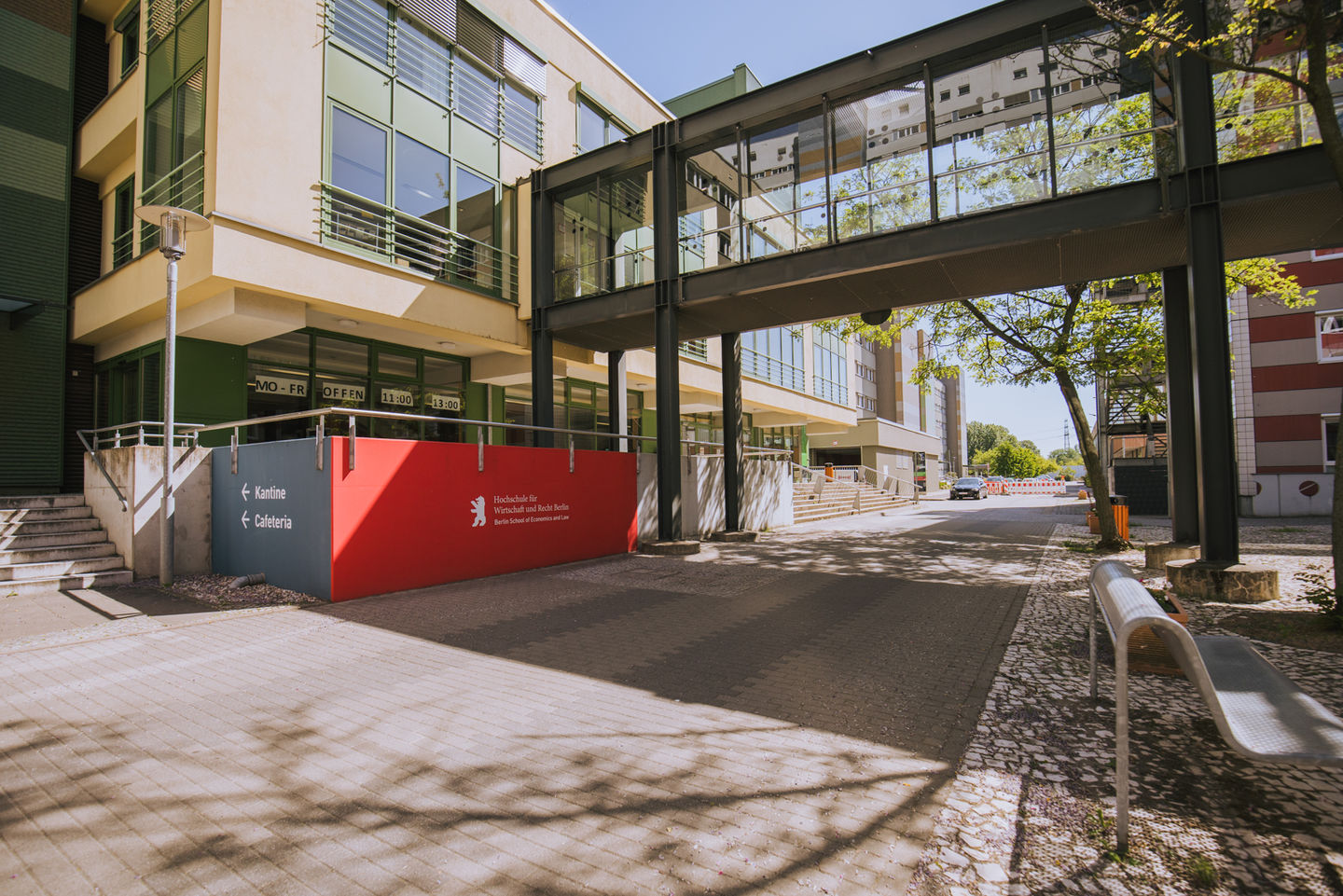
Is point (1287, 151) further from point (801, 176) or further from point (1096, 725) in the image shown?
point (1096, 725)

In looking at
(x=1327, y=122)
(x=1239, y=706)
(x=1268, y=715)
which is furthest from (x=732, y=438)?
(x=1268, y=715)

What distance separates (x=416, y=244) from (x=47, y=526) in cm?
754

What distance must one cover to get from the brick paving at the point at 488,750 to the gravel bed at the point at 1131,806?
19 cm

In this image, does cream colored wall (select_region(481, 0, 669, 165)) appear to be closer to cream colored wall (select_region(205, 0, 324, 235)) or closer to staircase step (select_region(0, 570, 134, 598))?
cream colored wall (select_region(205, 0, 324, 235))

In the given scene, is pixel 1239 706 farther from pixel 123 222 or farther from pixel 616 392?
pixel 123 222

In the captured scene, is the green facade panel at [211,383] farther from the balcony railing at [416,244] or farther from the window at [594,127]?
the window at [594,127]

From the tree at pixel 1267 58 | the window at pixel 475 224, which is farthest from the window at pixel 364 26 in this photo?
the tree at pixel 1267 58

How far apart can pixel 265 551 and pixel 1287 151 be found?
575 inches

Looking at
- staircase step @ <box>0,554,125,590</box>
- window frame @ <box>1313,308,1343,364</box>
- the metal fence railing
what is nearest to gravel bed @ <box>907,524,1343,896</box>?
the metal fence railing

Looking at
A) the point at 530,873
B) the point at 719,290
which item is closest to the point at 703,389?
the point at 719,290

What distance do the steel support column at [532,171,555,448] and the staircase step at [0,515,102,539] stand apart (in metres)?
7.75

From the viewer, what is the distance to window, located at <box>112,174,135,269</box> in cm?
1292

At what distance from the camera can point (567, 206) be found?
52.2 ft

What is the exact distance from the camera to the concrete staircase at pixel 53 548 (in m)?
8.45
